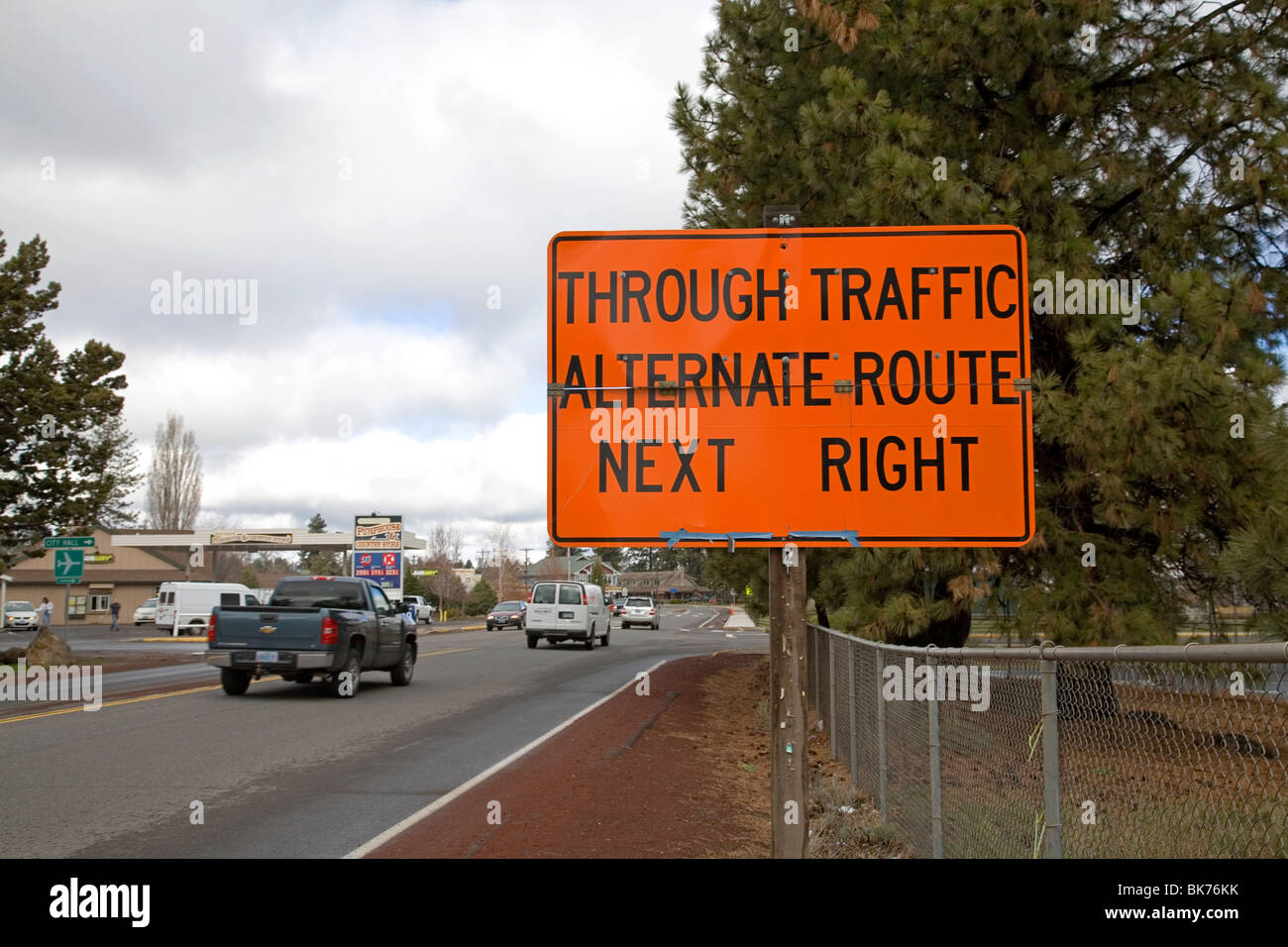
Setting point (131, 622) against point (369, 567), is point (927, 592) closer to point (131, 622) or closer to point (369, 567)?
point (369, 567)

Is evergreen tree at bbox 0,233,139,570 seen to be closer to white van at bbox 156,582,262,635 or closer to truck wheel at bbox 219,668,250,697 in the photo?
truck wheel at bbox 219,668,250,697

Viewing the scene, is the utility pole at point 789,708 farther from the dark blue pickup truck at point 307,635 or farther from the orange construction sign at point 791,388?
the dark blue pickup truck at point 307,635

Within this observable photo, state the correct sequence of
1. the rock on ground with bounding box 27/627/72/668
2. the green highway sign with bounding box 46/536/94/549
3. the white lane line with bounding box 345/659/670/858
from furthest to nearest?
1. the rock on ground with bounding box 27/627/72/668
2. the green highway sign with bounding box 46/536/94/549
3. the white lane line with bounding box 345/659/670/858

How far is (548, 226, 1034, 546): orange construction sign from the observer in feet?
13.6

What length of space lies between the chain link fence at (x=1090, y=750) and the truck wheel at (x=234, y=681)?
11848 mm

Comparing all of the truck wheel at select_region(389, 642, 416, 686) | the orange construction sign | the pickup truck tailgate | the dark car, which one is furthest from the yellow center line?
the dark car

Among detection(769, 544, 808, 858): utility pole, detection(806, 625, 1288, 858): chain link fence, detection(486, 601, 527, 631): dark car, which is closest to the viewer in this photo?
detection(806, 625, 1288, 858): chain link fence

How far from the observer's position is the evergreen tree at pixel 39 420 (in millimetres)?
22609

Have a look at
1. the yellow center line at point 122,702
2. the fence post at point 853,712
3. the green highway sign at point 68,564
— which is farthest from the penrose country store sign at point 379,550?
the fence post at point 853,712

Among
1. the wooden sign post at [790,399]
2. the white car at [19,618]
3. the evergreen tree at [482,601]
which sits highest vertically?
the wooden sign post at [790,399]

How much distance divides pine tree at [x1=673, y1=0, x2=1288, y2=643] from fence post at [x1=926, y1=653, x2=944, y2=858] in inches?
159

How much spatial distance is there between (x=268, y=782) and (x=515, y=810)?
98.7 inches

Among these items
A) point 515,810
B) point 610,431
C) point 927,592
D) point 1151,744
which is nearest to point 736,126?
point 927,592

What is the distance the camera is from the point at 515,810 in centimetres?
784
